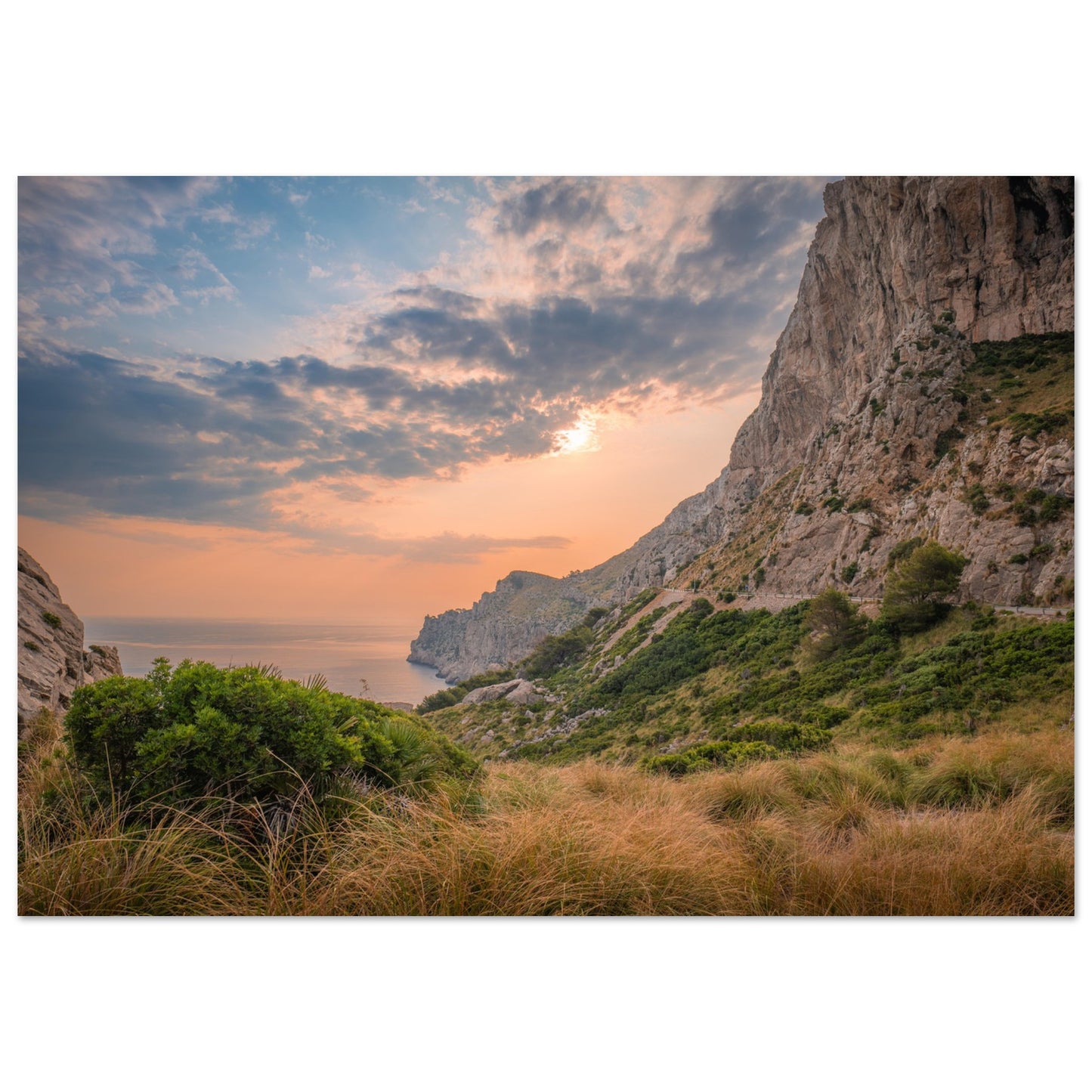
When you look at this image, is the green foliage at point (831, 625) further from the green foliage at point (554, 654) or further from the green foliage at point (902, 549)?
the green foliage at point (554, 654)

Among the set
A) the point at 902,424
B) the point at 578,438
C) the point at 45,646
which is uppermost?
the point at 902,424

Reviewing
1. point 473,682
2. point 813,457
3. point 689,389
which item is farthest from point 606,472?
point 813,457

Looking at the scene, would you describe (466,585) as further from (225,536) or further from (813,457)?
(813,457)

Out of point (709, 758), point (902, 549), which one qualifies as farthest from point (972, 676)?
point (902, 549)

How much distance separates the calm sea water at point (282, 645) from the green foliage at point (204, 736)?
30.8 inches

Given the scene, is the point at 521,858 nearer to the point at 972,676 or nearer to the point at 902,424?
the point at 972,676

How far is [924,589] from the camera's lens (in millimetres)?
12984

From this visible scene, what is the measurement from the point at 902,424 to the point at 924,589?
1671cm

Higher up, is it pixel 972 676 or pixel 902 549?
pixel 902 549

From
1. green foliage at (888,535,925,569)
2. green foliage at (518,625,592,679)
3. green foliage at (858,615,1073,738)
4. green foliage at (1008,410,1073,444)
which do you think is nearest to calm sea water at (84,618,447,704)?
green foliage at (858,615,1073,738)

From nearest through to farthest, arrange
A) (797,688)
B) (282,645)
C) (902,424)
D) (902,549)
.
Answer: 1. (282,645)
2. (797,688)
3. (902,549)
4. (902,424)

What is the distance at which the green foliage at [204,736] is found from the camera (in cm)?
262

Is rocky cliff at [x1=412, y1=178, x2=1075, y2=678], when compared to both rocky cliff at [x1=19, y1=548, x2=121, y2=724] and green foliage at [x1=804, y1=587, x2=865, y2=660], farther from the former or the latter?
rocky cliff at [x1=19, y1=548, x2=121, y2=724]
